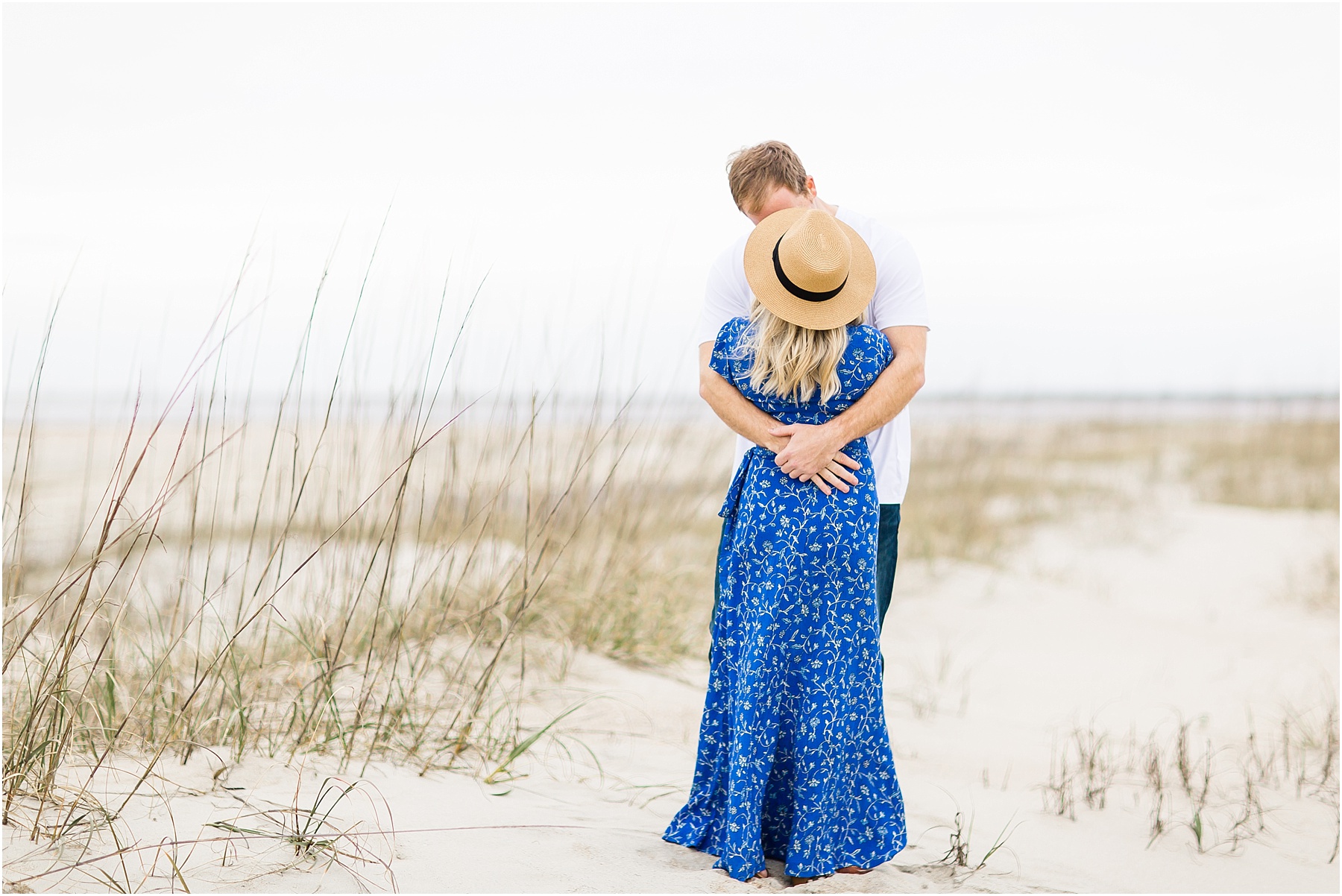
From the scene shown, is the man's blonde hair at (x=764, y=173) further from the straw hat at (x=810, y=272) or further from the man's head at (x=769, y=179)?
the straw hat at (x=810, y=272)

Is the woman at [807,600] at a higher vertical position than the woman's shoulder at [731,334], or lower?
lower

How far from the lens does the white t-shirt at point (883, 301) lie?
2441 mm

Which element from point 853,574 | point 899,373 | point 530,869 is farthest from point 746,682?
point 899,373

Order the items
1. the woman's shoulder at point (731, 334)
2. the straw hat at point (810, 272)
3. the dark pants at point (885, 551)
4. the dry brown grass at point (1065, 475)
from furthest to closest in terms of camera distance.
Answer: the dry brown grass at point (1065, 475) → the dark pants at point (885, 551) → the woman's shoulder at point (731, 334) → the straw hat at point (810, 272)

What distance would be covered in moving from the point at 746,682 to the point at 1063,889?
3.44 feet

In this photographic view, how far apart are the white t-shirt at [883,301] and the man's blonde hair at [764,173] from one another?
0.39 ft

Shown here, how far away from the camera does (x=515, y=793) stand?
2.74 metres

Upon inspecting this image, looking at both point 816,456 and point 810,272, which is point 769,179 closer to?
point 810,272

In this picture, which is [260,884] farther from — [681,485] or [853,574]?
[681,485]

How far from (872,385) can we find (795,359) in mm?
213

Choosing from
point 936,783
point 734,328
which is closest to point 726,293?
point 734,328

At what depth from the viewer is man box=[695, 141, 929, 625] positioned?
2.28 meters

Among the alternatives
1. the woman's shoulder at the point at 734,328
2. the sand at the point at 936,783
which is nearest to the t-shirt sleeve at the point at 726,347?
the woman's shoulder at the point at 734,328

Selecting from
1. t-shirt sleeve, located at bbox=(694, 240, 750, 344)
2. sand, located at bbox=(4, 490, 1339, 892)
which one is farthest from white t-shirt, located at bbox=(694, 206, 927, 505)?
sand, located at bbox=(4, 490, 1339, 892)
